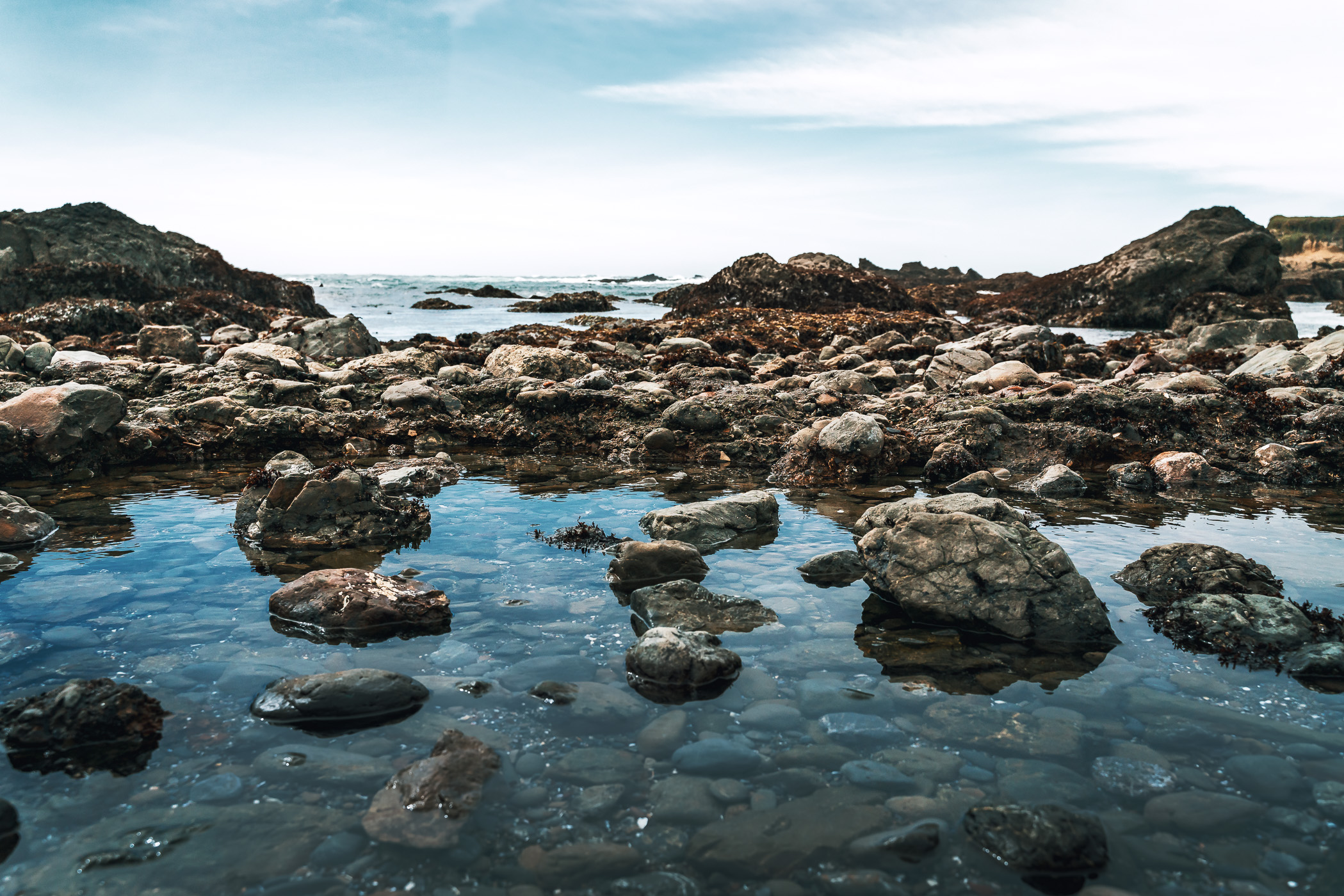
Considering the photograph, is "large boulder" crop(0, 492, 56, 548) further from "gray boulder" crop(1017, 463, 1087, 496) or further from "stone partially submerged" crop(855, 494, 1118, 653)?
"gray boulder" crop(1017, 463, 1087, 496)

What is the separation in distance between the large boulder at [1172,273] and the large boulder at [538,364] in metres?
35.9

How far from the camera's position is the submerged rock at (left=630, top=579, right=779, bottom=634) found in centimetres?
634

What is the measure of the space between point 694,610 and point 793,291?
3720cm

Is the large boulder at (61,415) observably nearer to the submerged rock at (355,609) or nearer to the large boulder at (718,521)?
the submerged rock at (355,609)

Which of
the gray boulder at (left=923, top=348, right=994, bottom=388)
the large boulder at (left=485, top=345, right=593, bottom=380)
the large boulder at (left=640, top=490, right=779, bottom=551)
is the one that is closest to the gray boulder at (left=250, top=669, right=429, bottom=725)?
the large boulder at (left=640, top=490, right=779, bottom=551)

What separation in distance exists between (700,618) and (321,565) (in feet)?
13.9

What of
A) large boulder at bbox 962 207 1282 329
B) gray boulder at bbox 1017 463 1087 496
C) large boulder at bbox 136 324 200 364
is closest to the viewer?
gray boulder at bbox 1017 463 1087 496

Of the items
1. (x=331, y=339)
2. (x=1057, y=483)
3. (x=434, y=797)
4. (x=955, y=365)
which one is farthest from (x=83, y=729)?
(x=331, y=339)

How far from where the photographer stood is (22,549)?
8.12m

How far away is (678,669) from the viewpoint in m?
5.32

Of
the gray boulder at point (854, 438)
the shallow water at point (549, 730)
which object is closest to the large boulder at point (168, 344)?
the shallow water at point (549, 730)

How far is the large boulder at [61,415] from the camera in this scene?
Result: 37.9ft

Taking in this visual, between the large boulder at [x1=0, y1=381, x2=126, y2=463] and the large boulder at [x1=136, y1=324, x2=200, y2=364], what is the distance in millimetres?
10327

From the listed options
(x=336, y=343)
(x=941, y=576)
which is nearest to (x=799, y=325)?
(x=336, y=343)
